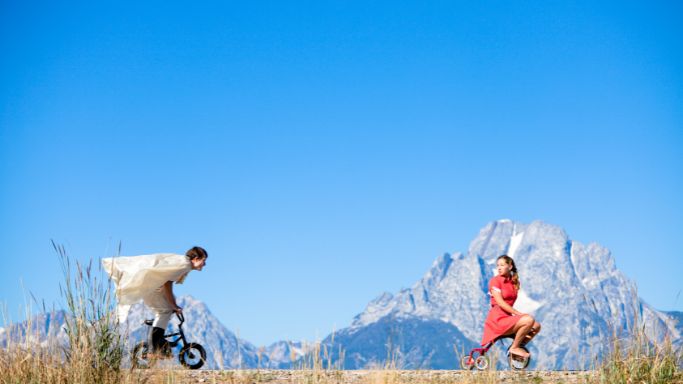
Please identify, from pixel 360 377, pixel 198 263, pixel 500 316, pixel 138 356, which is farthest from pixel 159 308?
pixel 500 316

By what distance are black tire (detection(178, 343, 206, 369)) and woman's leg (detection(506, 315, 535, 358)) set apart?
15.6 ft

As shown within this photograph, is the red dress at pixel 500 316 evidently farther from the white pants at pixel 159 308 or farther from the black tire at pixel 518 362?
the white pants at pixel 159 308

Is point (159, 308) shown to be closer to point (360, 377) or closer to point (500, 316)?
point (360, 377)

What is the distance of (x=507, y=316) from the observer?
12.6 metres

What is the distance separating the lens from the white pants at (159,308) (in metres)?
12.5

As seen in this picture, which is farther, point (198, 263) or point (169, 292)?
point (198, 263)

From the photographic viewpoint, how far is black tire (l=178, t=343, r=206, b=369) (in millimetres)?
12539

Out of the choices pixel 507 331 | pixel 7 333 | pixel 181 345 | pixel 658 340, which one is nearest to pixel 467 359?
pixel 507 331

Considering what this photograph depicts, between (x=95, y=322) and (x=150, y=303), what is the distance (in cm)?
285

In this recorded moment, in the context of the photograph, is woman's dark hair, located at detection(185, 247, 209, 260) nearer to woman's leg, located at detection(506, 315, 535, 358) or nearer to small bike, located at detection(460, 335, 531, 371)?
small bike, located at detection(460, 335, 531, 371)

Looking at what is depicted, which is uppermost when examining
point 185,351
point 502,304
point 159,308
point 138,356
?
point 159,308

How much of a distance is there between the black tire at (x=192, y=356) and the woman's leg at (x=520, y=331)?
4764 mm

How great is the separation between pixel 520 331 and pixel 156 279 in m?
5.63

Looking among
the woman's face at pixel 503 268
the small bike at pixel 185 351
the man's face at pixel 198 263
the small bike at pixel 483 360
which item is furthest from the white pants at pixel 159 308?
the woman's face at pixel 503 268
